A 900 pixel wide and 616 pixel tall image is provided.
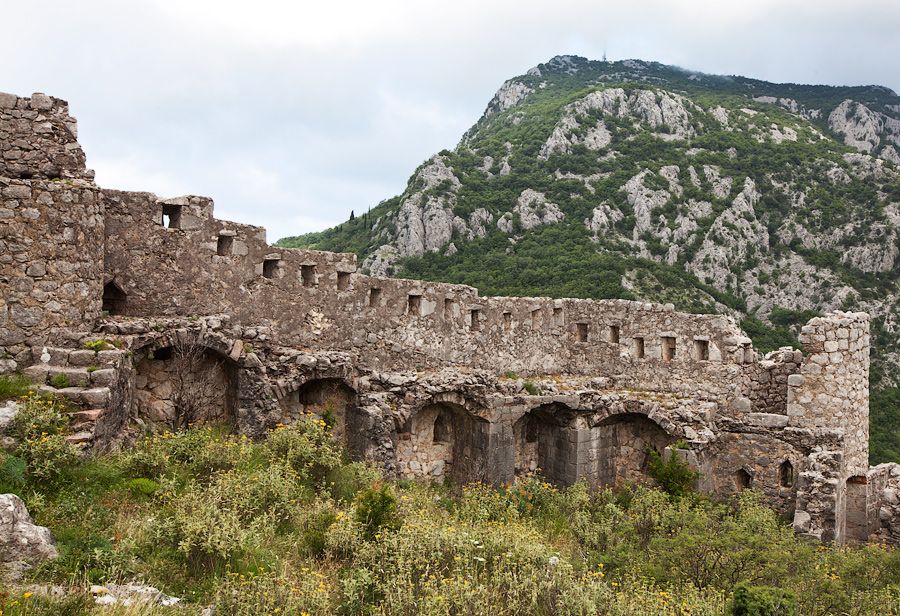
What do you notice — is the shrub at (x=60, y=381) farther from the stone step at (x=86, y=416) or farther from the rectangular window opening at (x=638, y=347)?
the rectangular window opening at (x=638, y=347)

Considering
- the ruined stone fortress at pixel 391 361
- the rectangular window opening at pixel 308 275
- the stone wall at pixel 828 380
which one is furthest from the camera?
the stone wall at pixel 828 380

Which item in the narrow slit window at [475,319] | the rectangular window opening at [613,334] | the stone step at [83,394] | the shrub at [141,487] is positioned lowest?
the shrub at [141,487]

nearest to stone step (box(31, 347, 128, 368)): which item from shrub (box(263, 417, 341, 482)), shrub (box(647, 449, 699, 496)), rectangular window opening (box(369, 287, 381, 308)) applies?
shrub (box(263, 417, 341, 482))

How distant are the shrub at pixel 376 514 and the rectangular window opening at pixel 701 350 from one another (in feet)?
39.1

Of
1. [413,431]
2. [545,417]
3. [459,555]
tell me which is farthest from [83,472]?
[545,417]

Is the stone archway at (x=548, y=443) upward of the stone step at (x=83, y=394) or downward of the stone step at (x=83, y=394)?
downward

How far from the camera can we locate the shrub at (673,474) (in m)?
17.4

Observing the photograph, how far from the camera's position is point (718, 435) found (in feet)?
59.1

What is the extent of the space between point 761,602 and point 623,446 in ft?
35.6

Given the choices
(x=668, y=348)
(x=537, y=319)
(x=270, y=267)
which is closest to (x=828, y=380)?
(x=668, y=348)

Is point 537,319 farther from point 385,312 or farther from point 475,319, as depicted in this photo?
point 385,312

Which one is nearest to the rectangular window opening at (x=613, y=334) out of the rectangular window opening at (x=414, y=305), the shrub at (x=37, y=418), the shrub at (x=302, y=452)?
the rectangular window opening at (x=414, y=305)

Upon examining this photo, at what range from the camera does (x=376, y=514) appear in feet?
33.4

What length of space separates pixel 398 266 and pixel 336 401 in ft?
86.6
